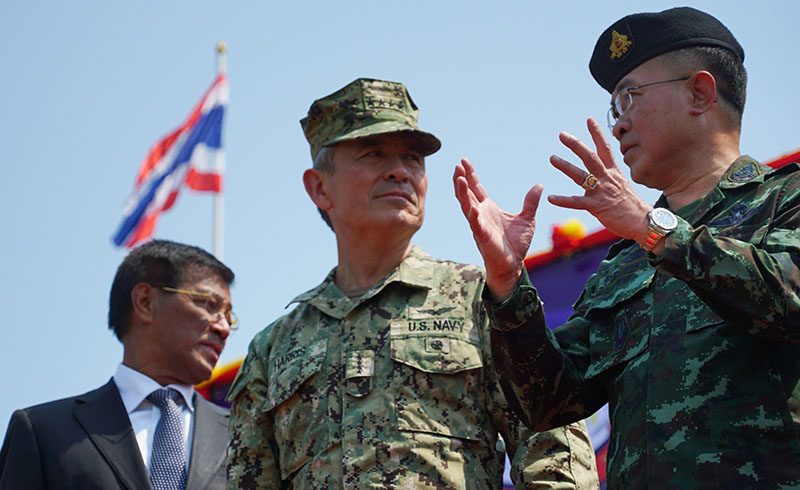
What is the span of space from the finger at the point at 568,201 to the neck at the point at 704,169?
51 centimetres

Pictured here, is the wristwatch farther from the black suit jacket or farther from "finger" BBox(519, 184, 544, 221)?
the black suit jacket

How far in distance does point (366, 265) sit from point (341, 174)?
1.28 ft

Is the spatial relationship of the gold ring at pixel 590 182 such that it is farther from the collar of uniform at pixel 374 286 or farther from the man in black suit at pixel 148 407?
the man in black suit at pixel 148 407

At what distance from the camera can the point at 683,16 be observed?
392 cm

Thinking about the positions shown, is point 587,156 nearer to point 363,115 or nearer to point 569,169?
point 569,169

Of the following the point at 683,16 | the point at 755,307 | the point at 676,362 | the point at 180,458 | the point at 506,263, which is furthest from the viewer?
the point at 180,458

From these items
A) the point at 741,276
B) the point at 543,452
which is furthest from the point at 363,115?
the point at 741,276

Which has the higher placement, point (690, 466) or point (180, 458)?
point (180, 458)

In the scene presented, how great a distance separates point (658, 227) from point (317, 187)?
2.14m

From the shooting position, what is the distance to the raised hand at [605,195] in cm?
323

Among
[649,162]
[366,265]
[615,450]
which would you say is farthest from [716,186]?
[366,265]

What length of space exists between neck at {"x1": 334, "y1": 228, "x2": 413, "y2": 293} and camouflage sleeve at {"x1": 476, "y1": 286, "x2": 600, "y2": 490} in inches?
24.2

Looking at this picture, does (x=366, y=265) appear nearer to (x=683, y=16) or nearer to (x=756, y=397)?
(x=683, y=16)

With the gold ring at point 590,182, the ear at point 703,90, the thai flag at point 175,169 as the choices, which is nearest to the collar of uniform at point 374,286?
the ear at point 703,90
